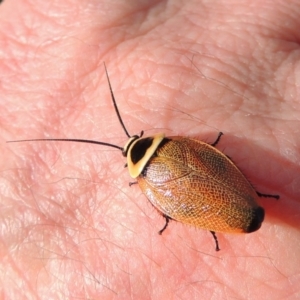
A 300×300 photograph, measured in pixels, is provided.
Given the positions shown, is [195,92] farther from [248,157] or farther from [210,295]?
[210,295]

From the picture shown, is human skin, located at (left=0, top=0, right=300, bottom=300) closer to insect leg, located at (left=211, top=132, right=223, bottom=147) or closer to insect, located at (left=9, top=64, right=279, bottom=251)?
insect leg, located at (left=211, top=132, right=223, bottom=147)

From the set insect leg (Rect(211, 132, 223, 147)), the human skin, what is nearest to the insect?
insect leg (Rect(211, 132, 223, 147))

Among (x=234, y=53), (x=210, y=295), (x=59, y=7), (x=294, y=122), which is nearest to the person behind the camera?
(x=210, y=295)

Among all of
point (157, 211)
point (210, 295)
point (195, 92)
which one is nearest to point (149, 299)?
point (210, 295)

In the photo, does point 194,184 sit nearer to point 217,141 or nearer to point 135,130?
point 217,141

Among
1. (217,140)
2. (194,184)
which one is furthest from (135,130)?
(194,184)
